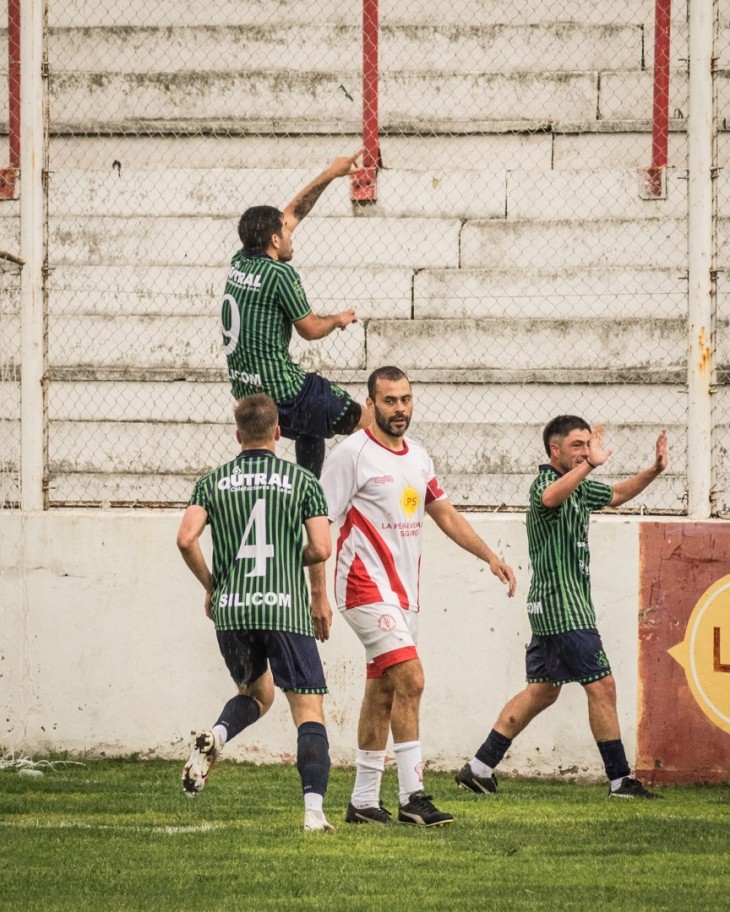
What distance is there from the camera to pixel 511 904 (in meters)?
4.83

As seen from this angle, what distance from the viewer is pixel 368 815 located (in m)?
6.54

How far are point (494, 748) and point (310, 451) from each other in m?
1.69

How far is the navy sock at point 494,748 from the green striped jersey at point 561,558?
54cm

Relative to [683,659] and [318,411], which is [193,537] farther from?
[683,659]

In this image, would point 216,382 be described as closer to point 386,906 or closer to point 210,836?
point 210,836

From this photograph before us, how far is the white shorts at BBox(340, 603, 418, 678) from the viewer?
21.5 ft

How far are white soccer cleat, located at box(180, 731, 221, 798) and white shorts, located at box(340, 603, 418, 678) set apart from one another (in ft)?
2.61

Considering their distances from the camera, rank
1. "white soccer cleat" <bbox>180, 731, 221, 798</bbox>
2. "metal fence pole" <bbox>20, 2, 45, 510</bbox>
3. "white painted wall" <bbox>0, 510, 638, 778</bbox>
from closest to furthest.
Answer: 1. "white soccer cleat" <bbox>180, 731, 221, 798</bbox>
2. "white painted wall" <bbox>0, 510, 638, 778</bbox>
3. "metal fence pole" <bbox>20, 2, 45, 510</bbox>

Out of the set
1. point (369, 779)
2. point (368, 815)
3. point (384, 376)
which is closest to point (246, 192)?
point (384, 376)

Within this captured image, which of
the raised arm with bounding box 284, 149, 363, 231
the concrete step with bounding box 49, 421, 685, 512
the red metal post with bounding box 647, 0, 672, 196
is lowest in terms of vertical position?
the concrete step with bounding box 49, 421, 685, 512

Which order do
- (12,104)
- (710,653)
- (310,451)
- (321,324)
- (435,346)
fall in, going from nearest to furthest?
(321,324) < (310,451) < (710,653) < (435,346) < (12,104)

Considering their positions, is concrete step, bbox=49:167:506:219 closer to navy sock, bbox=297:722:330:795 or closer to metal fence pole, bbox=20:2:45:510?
metal fence pole, bbox=20:2:45:510

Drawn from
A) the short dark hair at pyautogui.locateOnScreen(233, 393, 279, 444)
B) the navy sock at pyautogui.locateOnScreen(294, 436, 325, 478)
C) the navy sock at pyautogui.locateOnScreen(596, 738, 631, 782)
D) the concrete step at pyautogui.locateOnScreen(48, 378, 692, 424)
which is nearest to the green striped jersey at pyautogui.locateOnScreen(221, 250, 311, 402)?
the navy sock at pyautogui.locateOnScreen(294, 436, 325, 478)

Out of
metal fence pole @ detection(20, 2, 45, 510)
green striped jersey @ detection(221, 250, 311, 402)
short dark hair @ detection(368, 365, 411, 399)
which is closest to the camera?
short dark hair @ detection(368, 365, 411, 399)
